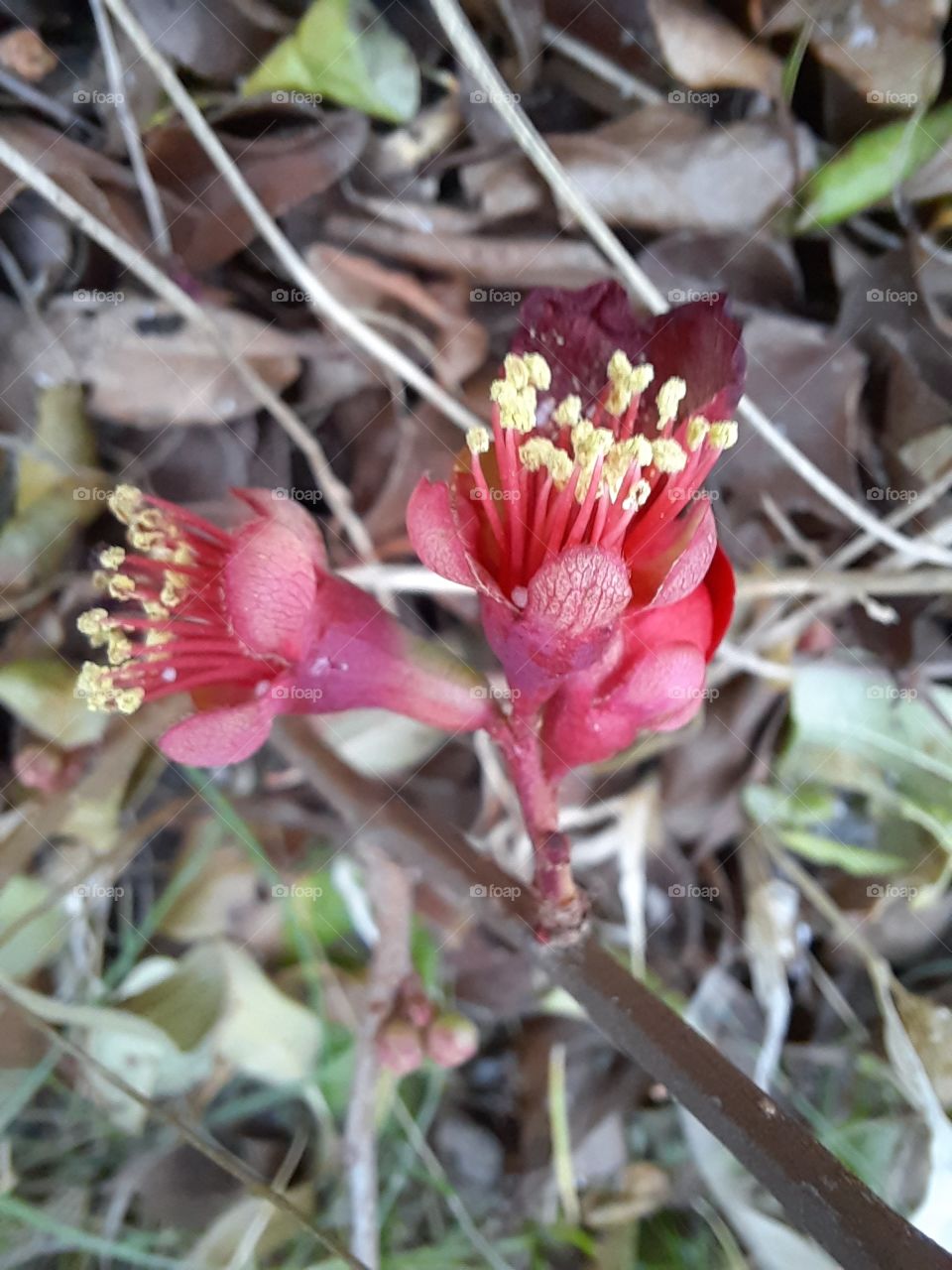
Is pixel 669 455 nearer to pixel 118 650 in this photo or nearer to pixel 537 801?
pixel 537 801

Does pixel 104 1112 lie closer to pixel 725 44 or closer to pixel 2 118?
pixel 2 118

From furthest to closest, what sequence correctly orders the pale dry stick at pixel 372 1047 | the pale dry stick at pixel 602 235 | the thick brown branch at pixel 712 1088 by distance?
the pale dry stick at pixel 372 1047 → the pale dry stick at pixel 602 235 → the thick brown branch at pixel 712 1088

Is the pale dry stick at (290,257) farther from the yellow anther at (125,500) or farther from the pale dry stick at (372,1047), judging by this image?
the pale dry stick at (372,1047)

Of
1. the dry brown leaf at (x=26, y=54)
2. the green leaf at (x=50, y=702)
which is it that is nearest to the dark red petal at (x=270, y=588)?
the green leaf at (x=50, y=702)

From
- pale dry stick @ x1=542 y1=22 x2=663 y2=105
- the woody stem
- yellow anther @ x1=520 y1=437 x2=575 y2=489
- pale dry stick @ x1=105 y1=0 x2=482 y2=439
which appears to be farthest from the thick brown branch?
pale dry stick @ x1=542 y1=22 x2=663 y2=105

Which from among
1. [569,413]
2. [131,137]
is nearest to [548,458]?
[569,413]

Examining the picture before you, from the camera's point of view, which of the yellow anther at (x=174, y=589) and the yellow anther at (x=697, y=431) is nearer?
the yellow anther at (x=697, y=431)
